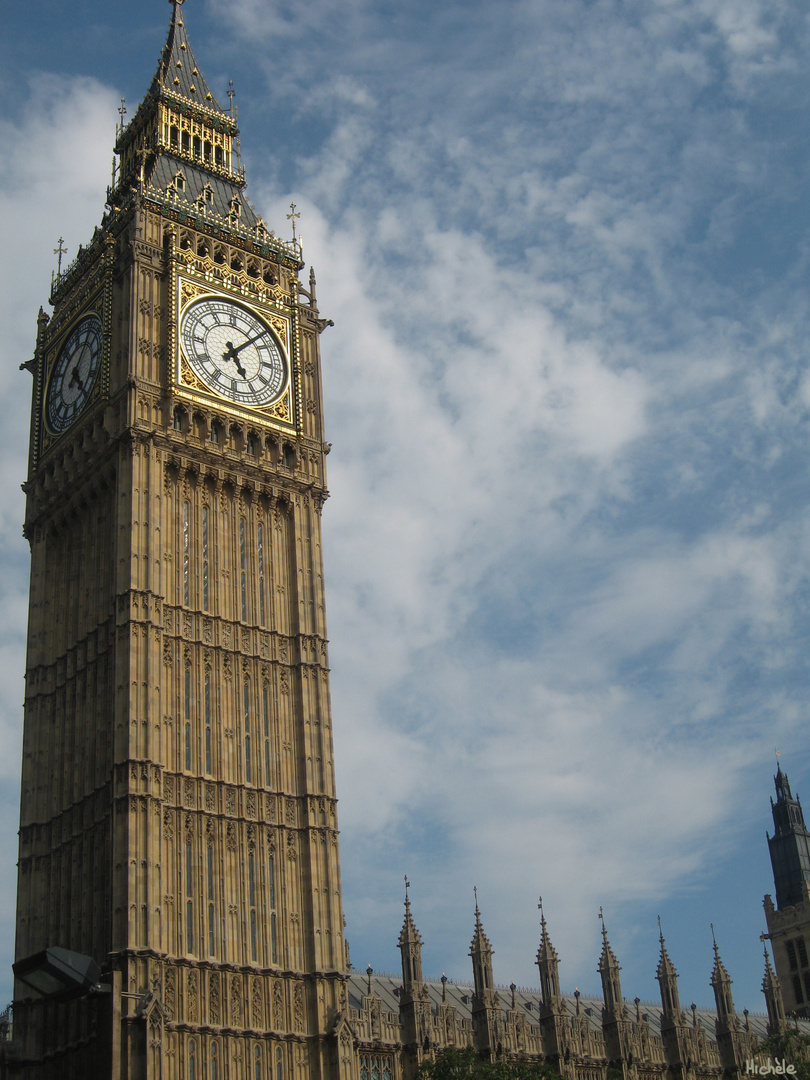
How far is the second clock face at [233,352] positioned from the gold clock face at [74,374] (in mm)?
4497

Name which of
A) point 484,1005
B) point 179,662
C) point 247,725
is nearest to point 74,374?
point 179,662

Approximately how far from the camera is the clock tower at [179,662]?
5222cm

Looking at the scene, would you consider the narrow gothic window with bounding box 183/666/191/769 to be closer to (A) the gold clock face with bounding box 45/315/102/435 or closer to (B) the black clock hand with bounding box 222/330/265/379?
(A) the gold clock face with bounding box 45/315/102/435

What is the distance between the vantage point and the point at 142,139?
252 ft

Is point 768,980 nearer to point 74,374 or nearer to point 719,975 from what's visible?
point 719,975

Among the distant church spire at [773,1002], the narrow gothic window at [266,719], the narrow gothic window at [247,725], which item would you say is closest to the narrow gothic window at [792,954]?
the distant church spire at [773,1002]

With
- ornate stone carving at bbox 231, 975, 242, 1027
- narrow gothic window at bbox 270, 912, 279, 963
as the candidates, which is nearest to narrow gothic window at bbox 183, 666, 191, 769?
narrow gothic window at bbox 270, 912, 279, 963

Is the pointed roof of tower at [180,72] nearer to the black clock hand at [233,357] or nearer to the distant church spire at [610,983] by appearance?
the black clock hand at [233,357]

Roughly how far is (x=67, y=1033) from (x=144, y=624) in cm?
1564

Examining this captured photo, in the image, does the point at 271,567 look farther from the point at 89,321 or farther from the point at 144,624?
the point at 89,321

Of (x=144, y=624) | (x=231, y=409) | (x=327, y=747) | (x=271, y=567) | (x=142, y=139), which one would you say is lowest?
(x=327, y=747)

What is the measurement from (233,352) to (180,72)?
21885 millimetres

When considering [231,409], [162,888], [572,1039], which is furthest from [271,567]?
[572,1039]

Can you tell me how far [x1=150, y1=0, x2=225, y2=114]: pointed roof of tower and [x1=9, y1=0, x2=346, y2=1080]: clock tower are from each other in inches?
228
